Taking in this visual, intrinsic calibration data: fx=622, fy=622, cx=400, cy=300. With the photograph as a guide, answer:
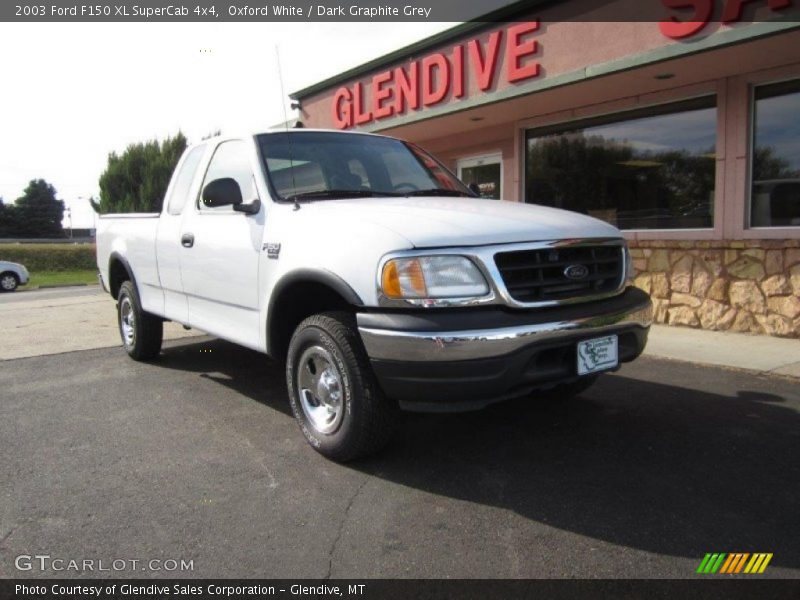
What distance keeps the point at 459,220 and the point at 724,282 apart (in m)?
5.42

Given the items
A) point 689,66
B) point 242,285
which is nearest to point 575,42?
point 689,66

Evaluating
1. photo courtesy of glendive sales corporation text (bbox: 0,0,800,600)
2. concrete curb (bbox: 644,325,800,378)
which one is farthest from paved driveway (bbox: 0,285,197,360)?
concrete curb (bbox: 644,325,800,378)

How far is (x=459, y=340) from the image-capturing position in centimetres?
283

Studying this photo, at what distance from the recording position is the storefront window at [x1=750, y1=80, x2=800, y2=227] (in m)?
6.97

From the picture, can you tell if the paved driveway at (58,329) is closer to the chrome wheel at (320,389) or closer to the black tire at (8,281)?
the chrome wheel at (320,389)

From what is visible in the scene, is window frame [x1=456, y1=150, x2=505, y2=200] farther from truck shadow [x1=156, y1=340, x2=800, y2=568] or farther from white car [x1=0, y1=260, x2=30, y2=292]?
white car [x1=0, y1=260, x2=30, y2=292]

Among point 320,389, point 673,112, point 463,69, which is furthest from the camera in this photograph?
point 463,69

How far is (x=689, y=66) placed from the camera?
6.87 meters

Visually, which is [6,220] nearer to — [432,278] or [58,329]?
[58,329]

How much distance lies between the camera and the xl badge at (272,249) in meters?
3.69

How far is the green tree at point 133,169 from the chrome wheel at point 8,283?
975cm

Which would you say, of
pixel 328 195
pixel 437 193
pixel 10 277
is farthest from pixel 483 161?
pixel 10 277

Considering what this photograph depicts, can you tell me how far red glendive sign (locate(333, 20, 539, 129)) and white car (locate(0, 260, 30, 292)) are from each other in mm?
15515

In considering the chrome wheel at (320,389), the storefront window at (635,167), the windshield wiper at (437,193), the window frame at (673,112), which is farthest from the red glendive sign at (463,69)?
the chrome wheel at (320,389)
